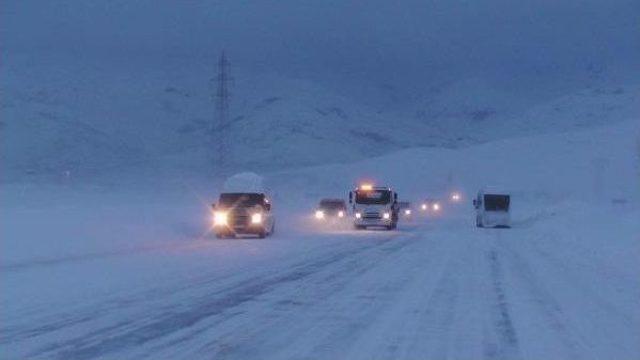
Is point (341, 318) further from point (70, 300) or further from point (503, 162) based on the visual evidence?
point (503, 162)

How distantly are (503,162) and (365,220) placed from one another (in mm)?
123953

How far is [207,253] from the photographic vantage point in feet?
111

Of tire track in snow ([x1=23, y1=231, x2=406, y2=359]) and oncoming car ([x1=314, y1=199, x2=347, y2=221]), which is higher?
oncoming car ([x1=314, y1=199, x2=347, y2=221])

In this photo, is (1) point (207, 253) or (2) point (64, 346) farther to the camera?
(1) point (207, 253)

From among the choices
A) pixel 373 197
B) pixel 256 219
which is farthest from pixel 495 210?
pixel 256 219

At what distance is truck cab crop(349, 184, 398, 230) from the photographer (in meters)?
60.1

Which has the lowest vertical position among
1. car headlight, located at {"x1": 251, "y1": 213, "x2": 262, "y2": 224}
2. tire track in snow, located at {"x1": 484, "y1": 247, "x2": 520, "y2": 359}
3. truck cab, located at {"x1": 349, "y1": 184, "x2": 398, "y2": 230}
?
tire track in snow, located at {"x1": 484, "y1": 247, "x2": 520, "y2": 359}

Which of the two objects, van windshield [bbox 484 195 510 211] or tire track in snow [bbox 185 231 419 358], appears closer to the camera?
tire track in snow [bbox 185 231 419 358]

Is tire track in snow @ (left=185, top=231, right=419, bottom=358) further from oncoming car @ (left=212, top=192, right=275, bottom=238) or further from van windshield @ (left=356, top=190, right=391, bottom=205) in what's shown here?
van windshield @ (left=356, top=190, right=391, bottom=205)

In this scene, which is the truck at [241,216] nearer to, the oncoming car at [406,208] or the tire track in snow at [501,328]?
the tire track in snow at [501,328]

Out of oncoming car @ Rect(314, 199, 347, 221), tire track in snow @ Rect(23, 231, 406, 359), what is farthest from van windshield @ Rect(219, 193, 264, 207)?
oncoming car @ Rect(314, 199, 347, 221)

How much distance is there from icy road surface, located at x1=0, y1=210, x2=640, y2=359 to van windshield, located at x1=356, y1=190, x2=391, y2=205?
2678 centimetres

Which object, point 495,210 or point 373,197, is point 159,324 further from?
point 495,210

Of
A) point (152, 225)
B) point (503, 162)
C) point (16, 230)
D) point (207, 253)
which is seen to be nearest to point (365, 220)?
point (152, 225)
